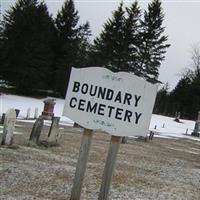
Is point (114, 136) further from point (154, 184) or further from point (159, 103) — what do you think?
point (159, 103)

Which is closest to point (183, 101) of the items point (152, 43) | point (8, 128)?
point (152, 43)

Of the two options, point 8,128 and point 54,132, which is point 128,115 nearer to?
point 8,128

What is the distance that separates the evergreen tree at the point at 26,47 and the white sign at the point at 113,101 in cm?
3969

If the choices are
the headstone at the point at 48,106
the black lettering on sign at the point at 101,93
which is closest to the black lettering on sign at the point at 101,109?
the black lettering on sign at the point at 101,93

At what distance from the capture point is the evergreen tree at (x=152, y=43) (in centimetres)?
5331

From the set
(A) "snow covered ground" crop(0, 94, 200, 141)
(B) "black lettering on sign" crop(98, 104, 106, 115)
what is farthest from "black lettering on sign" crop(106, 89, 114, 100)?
(A) "snow covered ground" crop(0, 94, 200, 141)

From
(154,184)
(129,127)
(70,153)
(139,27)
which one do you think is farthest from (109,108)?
(139,27)

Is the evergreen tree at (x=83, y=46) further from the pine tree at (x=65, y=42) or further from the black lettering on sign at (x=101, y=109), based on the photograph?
the black lettering on sign at (x=101, y=109)

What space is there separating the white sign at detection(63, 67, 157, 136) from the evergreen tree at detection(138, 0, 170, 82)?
47242 mm

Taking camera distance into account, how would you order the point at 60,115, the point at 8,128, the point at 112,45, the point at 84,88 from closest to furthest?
the point at 84,88 < the point at 8,128 < the point at 60,115 < the point at 112,45

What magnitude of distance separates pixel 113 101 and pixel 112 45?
46.4m

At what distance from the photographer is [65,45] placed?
52.3m

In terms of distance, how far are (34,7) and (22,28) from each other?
3099mm

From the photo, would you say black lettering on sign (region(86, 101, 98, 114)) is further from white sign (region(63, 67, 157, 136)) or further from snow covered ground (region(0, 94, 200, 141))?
snow covered ground (region(0, 94, 200, 141))
